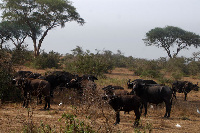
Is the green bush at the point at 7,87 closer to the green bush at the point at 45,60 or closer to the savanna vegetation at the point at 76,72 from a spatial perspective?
the savanna vegetation at the point at 76,72

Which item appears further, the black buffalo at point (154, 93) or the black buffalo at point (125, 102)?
the black buffalo at point (154, 93)

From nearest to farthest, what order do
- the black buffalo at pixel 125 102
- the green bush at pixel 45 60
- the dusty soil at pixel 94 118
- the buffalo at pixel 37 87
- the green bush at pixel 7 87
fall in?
the dusty soil at pixel 94 118
the black buffalo at pixel 125 102
the buffalo at pixel 37 87
the green bush at pixel 7 87
the green bush at pixel 45 60

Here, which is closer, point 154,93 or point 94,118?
point 94,118

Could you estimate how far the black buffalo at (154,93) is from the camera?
966 centimetres

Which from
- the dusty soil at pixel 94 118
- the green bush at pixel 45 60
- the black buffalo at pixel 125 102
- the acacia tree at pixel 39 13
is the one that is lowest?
the dusty soil at pixel 94 118

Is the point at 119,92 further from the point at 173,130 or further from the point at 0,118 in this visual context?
the point at 0,118

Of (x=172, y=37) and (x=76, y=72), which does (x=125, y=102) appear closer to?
(x=76, y=72)

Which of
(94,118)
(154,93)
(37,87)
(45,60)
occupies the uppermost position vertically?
(45,60)

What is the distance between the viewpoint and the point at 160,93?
9.76 m

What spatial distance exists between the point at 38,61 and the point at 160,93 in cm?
1671

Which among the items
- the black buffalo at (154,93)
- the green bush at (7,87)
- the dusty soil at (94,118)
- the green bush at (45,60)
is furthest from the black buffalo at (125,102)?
the green bush at (45,60)

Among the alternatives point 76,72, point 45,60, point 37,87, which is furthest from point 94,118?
point 45,60

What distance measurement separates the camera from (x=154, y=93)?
9.84 metres

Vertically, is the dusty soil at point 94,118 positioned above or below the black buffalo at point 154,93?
below
